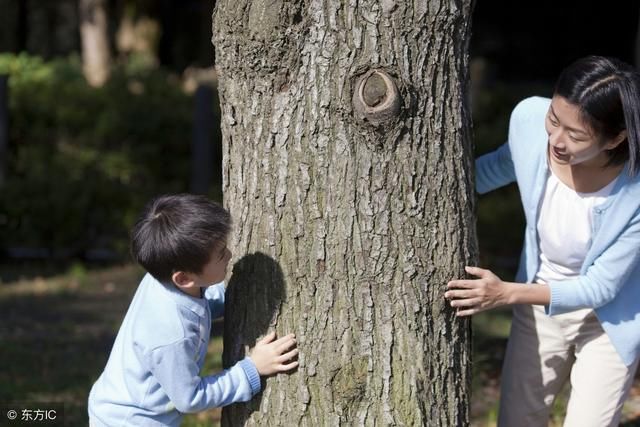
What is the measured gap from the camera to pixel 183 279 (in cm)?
292

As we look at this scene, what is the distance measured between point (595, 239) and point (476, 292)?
447 millimetres

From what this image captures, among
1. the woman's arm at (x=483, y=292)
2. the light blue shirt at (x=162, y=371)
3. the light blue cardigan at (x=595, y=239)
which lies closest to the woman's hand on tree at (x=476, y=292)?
the woman's arm at (x=483, y=292)

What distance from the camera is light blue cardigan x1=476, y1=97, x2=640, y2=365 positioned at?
3113mm

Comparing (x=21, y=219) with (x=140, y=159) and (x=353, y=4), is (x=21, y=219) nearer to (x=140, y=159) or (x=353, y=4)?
(x=140, y=159)

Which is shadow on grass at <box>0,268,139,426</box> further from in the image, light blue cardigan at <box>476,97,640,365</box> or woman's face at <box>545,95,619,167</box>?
woman's face at <box>545,95,619,167</box>

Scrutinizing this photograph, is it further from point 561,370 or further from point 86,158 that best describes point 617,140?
point 86,158

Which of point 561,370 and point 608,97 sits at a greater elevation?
point 608,97

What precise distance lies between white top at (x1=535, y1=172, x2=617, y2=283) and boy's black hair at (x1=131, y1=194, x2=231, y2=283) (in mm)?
1075

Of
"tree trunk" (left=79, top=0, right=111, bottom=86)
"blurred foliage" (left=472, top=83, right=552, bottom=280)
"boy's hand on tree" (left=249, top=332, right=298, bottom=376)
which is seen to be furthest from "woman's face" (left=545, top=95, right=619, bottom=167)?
"tree trunk" (left=79, top=0, right=111, bottom=86)

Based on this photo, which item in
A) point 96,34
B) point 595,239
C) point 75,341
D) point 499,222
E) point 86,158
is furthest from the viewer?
point 96,34

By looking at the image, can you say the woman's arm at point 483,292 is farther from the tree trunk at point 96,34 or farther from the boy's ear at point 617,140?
the tree trunk at point 96,34

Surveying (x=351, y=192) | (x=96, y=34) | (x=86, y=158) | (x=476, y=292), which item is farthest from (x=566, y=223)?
(x=96, y=34)

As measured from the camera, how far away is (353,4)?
9.43ft

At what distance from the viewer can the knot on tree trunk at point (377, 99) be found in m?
2.84
